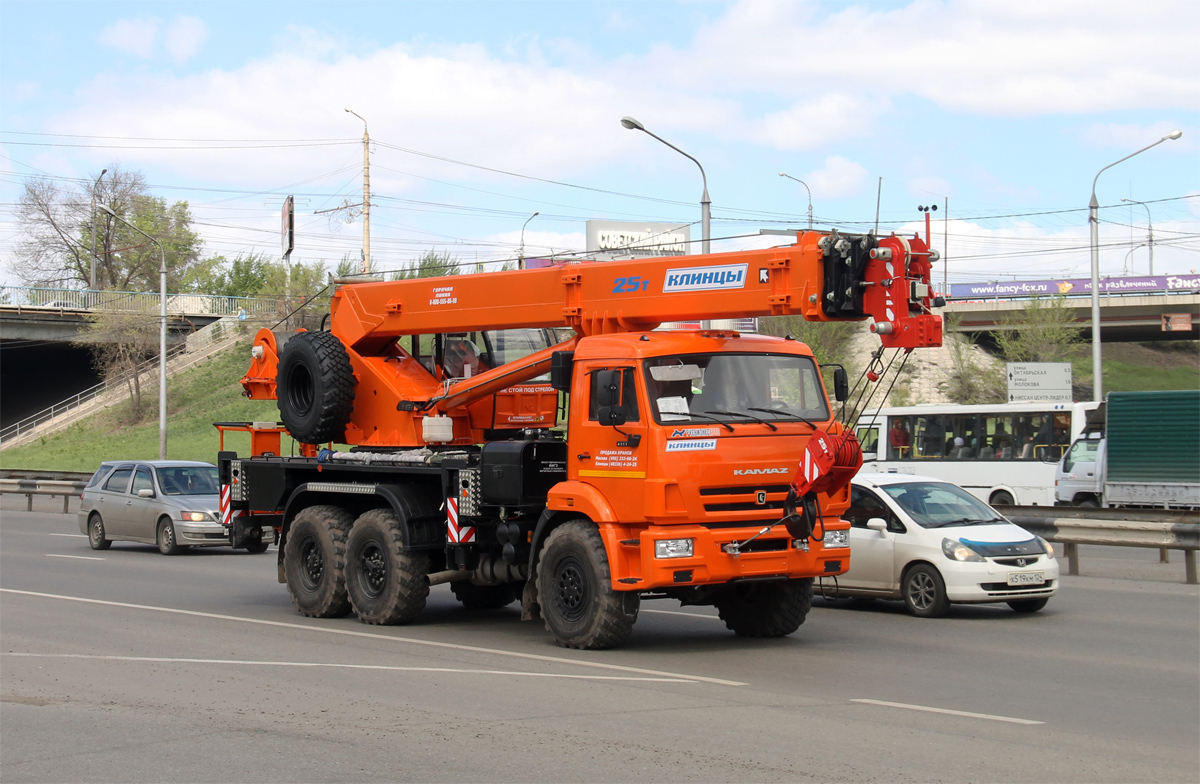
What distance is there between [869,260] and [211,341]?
59.5m

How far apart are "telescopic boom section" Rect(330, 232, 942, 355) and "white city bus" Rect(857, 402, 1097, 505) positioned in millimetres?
18165

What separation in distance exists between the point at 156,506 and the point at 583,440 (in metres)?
13.2

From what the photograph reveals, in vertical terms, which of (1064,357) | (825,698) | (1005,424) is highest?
(1064,357)

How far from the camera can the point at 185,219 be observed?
286 ft

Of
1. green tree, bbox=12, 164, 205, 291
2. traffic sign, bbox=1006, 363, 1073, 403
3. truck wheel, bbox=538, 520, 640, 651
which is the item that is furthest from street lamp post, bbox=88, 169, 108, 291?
truck wheel, bbox=538, 520, 640, 651

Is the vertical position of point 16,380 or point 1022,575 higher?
point 16,380

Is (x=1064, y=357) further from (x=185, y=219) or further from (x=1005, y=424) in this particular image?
(x=185, y=219)

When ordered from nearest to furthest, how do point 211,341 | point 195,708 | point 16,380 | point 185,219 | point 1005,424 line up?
point 195,708 → point 1005,424 → point 211,341 → point 16,380 → point 185,219

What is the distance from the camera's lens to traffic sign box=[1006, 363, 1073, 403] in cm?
3800

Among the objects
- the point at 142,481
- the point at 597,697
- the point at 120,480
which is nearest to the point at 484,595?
the point at 597,697

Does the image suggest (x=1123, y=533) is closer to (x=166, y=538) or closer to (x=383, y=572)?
(x=383, y=572)

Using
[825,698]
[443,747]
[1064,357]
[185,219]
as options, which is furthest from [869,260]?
[185,219]

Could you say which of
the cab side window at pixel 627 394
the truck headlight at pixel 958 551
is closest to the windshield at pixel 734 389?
the cab side window at pixel 627 394

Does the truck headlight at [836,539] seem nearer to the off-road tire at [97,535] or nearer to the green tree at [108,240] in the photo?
the off-road tire at [97,535]
